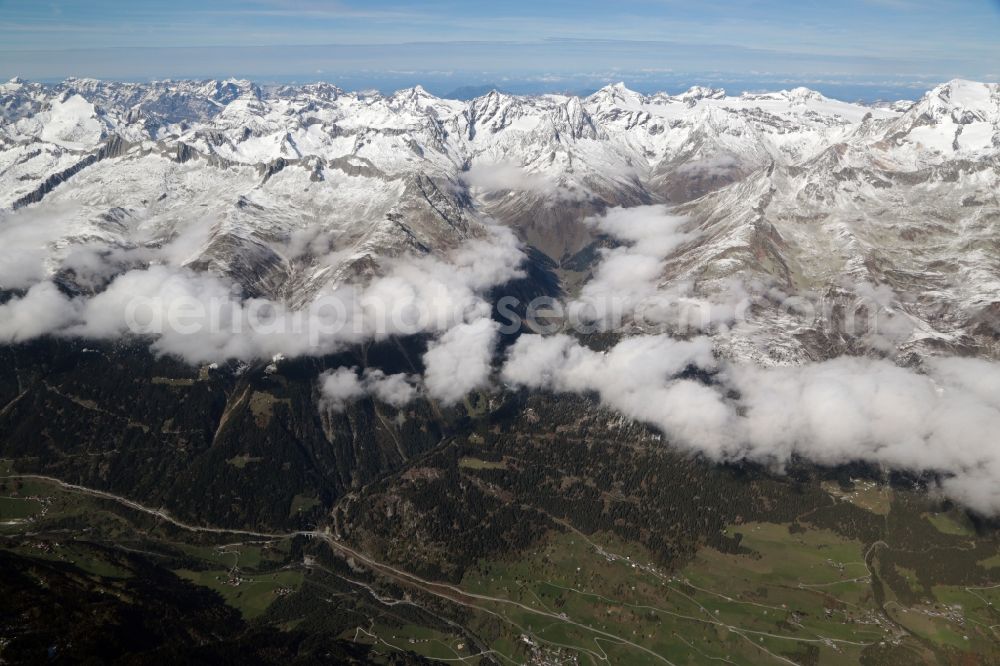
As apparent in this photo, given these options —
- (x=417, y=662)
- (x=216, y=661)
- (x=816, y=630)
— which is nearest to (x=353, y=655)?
(x=417, y=662)

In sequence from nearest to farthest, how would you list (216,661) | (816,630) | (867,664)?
(216,661), (867,664), (816,630)

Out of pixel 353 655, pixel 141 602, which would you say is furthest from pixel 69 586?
pixel 353 655

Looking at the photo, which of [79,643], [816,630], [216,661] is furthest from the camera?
[816,630]

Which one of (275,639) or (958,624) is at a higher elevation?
(958,624)

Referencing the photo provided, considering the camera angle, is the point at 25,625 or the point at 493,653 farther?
the point at 493,653

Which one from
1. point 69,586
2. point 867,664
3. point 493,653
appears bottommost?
point 493,653

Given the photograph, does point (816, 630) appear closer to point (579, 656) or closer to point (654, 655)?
point (654, 655)

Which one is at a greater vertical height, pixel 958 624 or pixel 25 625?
pixel 25 625

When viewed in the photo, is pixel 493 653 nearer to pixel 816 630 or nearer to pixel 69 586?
pixel 816 630

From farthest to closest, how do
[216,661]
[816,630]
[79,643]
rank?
[816,630], [216,661], [79,643]
